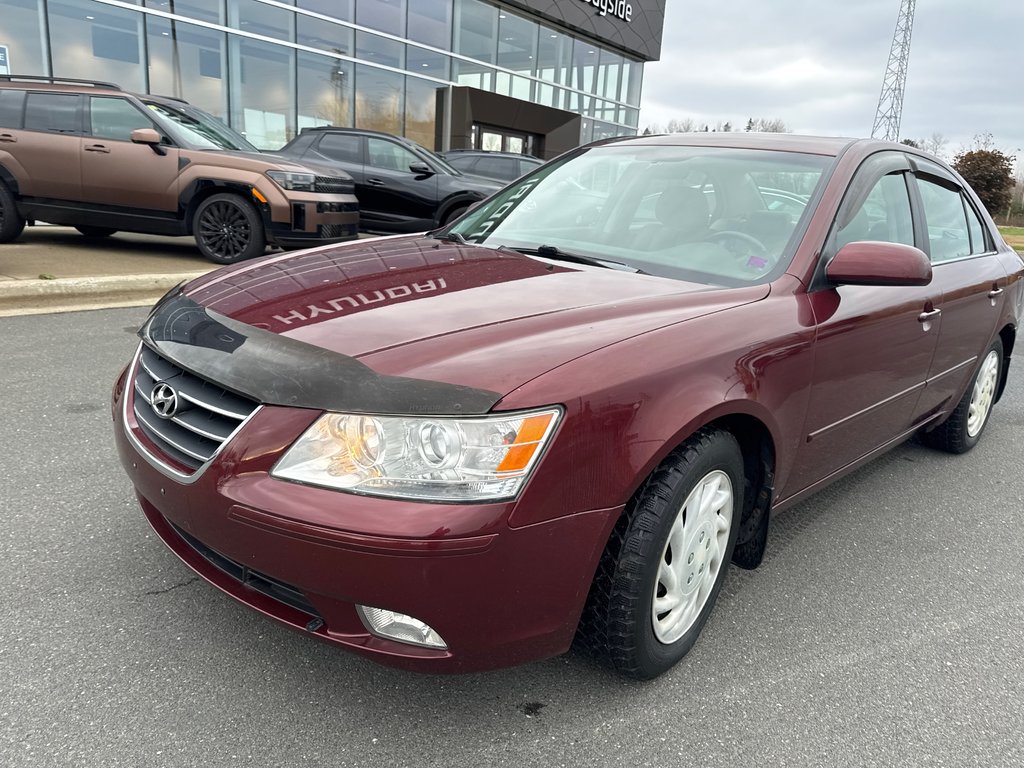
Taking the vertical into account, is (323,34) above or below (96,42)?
above

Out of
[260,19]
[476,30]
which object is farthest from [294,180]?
[476,30]

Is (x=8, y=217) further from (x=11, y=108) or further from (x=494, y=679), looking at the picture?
(x=494, y=679)

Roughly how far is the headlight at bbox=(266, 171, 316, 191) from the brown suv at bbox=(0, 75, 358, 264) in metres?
0.01

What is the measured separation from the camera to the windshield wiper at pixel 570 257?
2637mm

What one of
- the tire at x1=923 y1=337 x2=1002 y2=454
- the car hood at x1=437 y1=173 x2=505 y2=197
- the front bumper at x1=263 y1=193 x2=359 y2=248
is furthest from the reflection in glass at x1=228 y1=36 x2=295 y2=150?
the tire at x1=923 y1=337 x2=1002 y2=454

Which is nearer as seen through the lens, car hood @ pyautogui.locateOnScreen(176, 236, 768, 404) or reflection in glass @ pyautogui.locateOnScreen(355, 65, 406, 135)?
car hood @ pyautogui.locateOnScreen(176, 236, 768, 404)

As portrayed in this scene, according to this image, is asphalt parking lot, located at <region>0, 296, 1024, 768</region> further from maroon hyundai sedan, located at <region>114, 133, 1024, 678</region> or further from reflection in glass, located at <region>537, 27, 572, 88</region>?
reflection in glass, located at <region>537, 27, 572, 88</region>

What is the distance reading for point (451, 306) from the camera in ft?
6.86

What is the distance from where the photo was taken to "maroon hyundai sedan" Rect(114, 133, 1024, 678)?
163 cm

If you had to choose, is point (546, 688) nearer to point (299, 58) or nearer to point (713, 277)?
point (713, 277)

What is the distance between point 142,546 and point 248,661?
0.80 m

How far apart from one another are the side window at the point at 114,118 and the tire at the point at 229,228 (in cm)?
108

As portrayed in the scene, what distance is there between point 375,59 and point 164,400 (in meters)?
17.4

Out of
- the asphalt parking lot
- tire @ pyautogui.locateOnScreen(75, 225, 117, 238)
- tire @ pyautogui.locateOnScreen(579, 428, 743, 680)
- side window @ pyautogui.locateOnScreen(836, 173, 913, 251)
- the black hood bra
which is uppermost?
side window @ pyautogui.locateOnScreen(836, 173, 913, 251)
